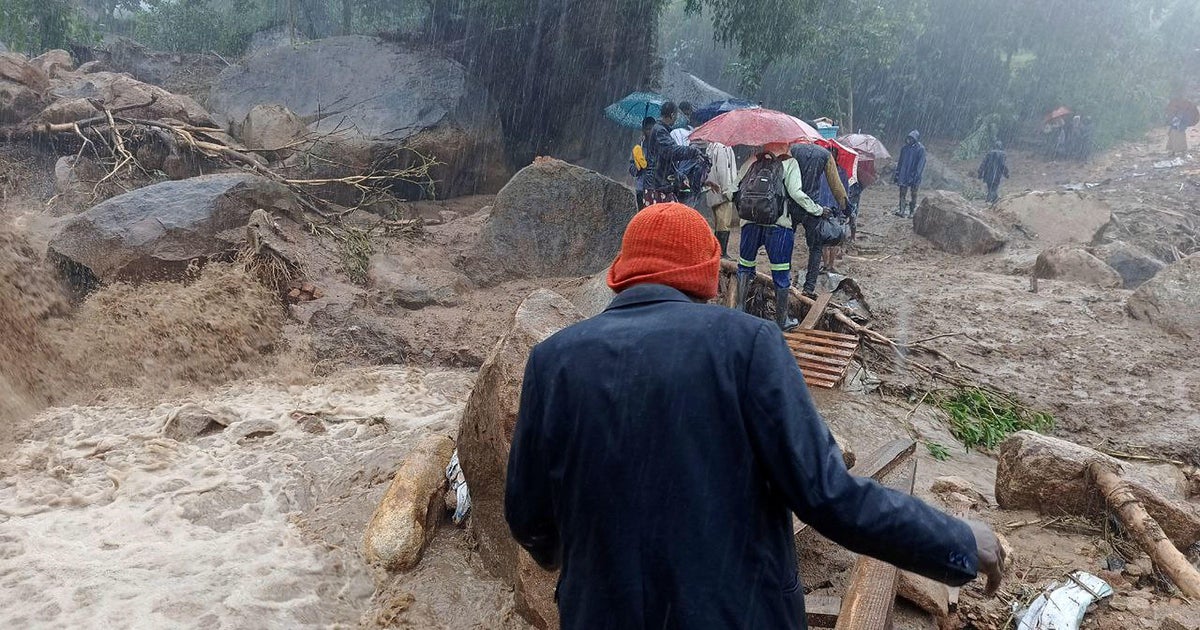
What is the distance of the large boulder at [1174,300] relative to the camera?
7.24 metres

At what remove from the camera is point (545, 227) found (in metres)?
8.99

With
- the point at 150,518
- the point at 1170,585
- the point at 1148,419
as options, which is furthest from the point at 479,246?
the point at 1170,585

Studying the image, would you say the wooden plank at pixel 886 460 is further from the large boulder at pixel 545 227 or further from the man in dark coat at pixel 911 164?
the man in dark coat at pixel 911 164

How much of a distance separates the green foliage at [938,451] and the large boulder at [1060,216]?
8067mm

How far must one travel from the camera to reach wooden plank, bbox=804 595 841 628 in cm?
263

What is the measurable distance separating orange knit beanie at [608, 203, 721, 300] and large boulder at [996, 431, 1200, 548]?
2.89 metres

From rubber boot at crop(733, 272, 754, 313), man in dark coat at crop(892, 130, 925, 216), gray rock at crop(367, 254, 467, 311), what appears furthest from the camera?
man in dark coat at crop(892, 130, 925, 216)

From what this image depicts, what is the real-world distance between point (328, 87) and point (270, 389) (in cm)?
688

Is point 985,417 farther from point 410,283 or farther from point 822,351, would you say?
point 410,283

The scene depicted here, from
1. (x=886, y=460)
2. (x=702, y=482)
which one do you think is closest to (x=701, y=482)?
(x=702, y=482)

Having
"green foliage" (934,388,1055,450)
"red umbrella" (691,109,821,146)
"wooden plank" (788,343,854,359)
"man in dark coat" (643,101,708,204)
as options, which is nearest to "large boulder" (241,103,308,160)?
"man in dark coat" (643,101,708,204)

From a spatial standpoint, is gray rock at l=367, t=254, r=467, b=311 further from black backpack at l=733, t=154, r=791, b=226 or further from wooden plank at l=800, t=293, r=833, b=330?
wooden plank at l=800, t=293, r=833, b=330

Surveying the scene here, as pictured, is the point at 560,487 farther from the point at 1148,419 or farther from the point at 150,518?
the point at 1148,419

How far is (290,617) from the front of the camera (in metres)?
3.56
